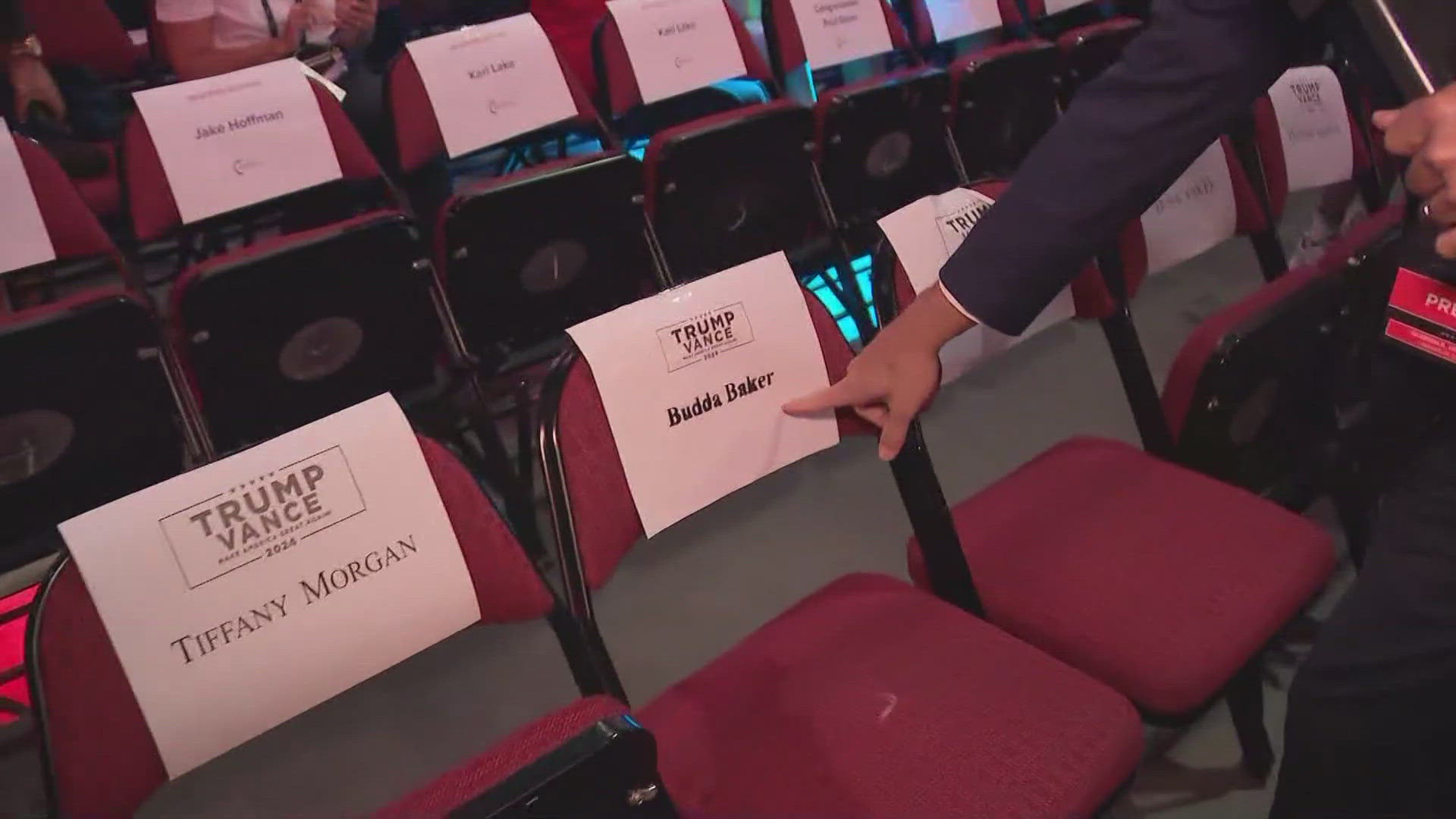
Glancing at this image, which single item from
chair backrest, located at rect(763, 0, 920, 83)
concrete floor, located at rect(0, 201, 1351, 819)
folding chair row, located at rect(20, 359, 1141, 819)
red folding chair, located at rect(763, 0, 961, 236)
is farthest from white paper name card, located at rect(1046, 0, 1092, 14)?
folding chair row, located at rect(20, 359, 1141, 819)

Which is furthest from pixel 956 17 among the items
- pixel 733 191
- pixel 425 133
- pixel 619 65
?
pixel 425 133

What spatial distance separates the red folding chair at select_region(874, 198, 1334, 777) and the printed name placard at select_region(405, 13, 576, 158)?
1419 millimetres

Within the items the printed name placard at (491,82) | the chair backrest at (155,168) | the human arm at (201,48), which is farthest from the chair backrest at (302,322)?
the human arm at (201,48)

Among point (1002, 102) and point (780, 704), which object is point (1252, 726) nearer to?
point (780, 704)

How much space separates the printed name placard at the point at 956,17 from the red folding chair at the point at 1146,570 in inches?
85.7

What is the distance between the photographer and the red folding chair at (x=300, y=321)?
1536 mm

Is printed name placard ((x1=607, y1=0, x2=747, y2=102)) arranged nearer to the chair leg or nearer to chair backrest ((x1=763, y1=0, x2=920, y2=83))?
chair backrest ((x1=763, y1=0, x2=920, y2=83))

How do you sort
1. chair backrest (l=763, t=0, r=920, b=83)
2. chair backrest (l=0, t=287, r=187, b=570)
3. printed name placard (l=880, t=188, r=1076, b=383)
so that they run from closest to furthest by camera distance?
printed name placard (l=880, t=188, r=1076, b=383) < chair backrest (l=0, t=287, r=187, b=570) < chair backrest (l=763, t=0, r=920, b=83)

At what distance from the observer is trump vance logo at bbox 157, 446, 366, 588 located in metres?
0.82

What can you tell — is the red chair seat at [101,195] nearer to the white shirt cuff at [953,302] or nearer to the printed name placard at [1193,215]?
the white shirt cuff at [953,302]

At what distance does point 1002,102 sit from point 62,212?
92.7 inches

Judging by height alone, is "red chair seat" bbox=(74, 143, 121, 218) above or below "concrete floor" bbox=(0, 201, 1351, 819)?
above

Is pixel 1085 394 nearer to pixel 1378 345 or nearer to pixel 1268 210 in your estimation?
pixel 1268 210

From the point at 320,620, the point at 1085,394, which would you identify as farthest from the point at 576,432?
the point at 1085,394
